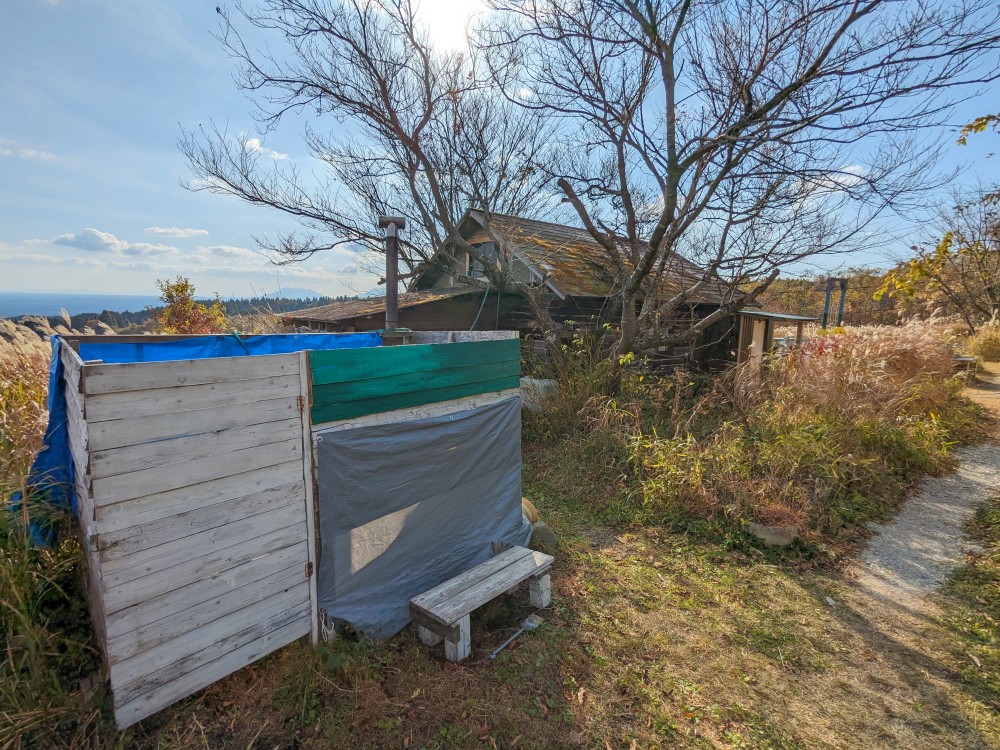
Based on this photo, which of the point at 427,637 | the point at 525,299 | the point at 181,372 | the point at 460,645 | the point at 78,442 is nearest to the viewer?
the point at 181,372

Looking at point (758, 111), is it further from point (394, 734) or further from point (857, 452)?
point (394, 734)

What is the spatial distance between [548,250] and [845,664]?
9.26m

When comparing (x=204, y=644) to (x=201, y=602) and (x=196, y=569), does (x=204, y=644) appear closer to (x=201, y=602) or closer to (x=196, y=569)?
(x=201, y=602)

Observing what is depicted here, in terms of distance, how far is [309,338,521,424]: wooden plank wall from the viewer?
2.90m

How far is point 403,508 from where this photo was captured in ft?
11.0

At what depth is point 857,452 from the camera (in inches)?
235

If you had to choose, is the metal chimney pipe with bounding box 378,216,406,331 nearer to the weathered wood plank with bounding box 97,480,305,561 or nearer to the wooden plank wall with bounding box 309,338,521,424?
the wooden plank wall with bounding box 309,338,521,424

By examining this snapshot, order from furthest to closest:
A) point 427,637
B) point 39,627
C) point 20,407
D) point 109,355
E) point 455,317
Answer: point 455,317, point 20,407, point 109,355, point 427,637, point 39,627

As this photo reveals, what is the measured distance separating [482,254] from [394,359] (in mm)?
7845

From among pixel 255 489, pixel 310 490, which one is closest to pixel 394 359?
pixel 310 490

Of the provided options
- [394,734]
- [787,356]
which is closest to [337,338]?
[394,734]

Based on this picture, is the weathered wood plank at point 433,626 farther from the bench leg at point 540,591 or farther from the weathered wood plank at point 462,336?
the weathered wood plank at point 462,336

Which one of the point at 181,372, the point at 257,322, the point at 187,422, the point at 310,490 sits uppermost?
the point at 257,322

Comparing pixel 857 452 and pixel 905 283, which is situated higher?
pixel 905 283
